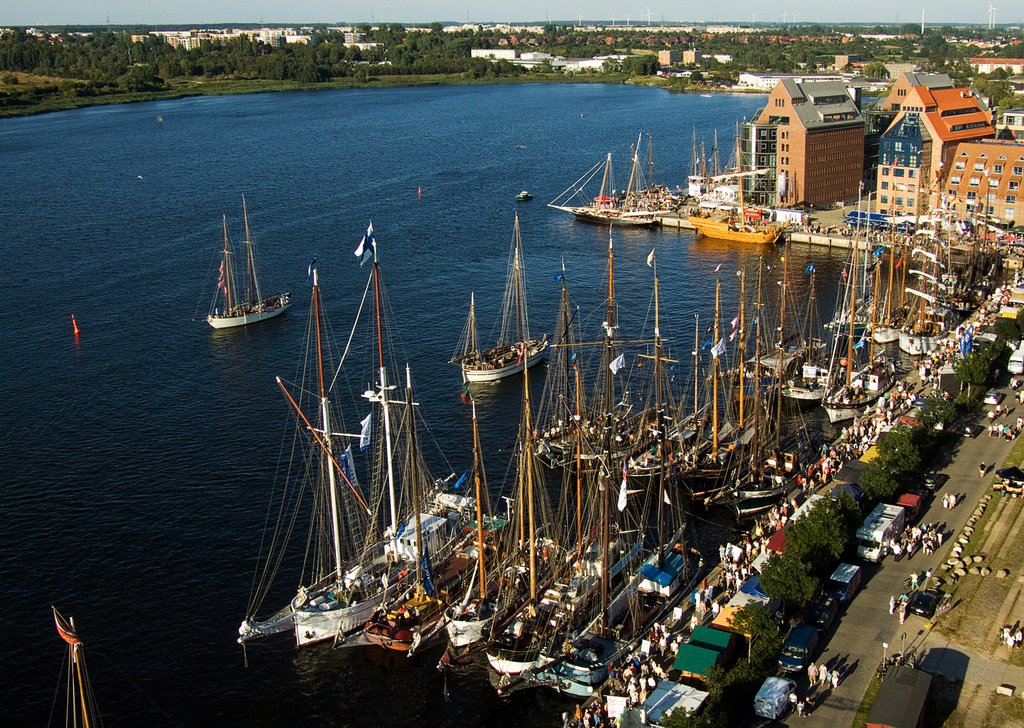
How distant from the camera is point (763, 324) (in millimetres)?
59250

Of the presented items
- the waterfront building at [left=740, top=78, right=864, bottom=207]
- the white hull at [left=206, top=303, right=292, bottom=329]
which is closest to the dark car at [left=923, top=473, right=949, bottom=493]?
the white hull at [left=206, top=303, right=292, bottom=329]

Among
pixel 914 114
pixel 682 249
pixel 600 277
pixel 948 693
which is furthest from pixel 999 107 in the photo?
pixel 948 693

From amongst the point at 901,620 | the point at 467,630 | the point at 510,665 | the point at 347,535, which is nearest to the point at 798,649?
the point at 901,620

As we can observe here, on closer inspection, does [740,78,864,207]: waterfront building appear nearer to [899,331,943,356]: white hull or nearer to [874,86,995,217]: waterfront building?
[874,86,995,217]: waterfront building

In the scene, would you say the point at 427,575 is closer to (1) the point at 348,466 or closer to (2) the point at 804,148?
(1) the point at 348,466

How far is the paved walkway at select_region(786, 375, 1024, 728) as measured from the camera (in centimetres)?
2952

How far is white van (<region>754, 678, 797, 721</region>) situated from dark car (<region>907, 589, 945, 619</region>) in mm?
6193

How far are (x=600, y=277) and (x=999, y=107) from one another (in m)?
82.3

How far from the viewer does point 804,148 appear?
95.6 m

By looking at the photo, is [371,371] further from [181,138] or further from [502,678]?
[181,138]

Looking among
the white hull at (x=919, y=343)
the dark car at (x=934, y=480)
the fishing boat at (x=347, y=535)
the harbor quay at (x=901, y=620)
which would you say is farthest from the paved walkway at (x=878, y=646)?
the white hull at (x=919, y=343)

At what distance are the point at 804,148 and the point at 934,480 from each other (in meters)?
58.6

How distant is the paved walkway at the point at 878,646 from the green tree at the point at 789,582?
151 centimetres

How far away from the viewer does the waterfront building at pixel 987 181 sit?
85188mm
